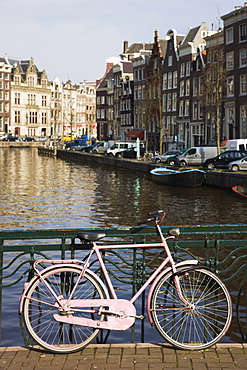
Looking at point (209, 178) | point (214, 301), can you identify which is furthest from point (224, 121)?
point (214, 301)

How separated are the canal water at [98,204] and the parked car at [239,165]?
10.3 ft

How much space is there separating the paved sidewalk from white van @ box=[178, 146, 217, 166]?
43.8m

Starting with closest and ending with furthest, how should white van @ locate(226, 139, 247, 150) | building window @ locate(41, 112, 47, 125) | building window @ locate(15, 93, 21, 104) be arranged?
1. white van @ locate(226, 139, 247, 150)
2. building window @ locate(15, 93, 21, 104)
3. building window @ locate(41, 112, 47, 125)

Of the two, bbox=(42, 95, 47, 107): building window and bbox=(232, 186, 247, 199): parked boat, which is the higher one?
bbox=(42, 95, 47, 107): building window

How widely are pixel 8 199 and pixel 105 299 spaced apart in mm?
26485

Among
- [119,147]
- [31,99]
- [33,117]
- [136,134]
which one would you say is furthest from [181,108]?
[31,99]

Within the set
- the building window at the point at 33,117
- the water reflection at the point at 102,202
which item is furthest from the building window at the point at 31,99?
the water reflection at the point at 102,202

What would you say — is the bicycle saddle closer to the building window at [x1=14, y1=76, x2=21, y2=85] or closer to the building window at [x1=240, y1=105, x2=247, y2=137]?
the building window at [x1=240, y1=105, x2=247, y2=137]

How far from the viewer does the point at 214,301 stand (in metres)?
6.39

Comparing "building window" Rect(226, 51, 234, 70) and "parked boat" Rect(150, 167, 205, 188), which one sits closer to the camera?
"parked boat" Rect(150, 167, 205, 188)

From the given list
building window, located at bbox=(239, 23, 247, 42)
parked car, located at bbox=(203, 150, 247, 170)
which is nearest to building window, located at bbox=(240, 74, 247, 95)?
building window, located at bbox=(239, 23, 247, 42)

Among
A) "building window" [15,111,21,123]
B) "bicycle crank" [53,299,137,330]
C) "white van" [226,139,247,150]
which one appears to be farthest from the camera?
"building window" [15,111,21,123]

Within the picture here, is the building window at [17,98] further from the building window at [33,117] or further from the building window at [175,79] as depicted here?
the building window at [175,79]

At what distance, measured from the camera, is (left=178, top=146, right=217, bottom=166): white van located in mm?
49281
